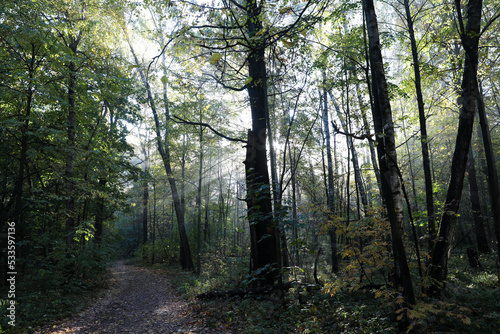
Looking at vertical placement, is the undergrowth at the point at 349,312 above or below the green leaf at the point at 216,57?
below

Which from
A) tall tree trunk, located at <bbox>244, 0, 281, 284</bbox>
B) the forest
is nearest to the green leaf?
the forest

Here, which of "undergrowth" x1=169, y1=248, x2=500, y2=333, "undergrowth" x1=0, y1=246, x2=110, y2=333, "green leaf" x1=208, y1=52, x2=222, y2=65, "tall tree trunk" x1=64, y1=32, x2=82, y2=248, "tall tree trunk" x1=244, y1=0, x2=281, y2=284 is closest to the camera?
"green leaf" x1=208, y1=52, x2=222, y2=65

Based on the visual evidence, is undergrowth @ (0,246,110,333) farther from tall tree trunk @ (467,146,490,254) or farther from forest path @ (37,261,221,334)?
tall tree trunk @ (467,146,490,254)

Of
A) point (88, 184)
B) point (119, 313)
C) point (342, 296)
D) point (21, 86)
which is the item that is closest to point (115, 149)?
point (88, 184)

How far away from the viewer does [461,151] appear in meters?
4.52

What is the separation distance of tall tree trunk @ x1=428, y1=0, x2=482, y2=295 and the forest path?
435cm

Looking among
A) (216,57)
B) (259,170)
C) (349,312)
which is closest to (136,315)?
(259,170)

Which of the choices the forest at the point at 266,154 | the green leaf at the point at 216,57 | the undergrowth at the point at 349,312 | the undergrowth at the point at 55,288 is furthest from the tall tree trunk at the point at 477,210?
the undergrowth at the point at 55,288

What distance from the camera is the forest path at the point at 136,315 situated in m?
5.76

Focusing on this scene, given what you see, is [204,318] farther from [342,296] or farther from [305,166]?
[305,166]

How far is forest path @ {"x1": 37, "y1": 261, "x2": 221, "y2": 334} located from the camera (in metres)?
5.76

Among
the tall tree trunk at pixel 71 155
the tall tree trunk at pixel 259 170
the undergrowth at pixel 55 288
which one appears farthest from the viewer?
the tall tree trunk at pixel 71 155

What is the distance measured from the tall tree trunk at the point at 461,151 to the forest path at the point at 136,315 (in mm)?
4355

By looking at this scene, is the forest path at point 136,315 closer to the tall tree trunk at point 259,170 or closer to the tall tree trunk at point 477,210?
the tall tree trunk at point 259,170
